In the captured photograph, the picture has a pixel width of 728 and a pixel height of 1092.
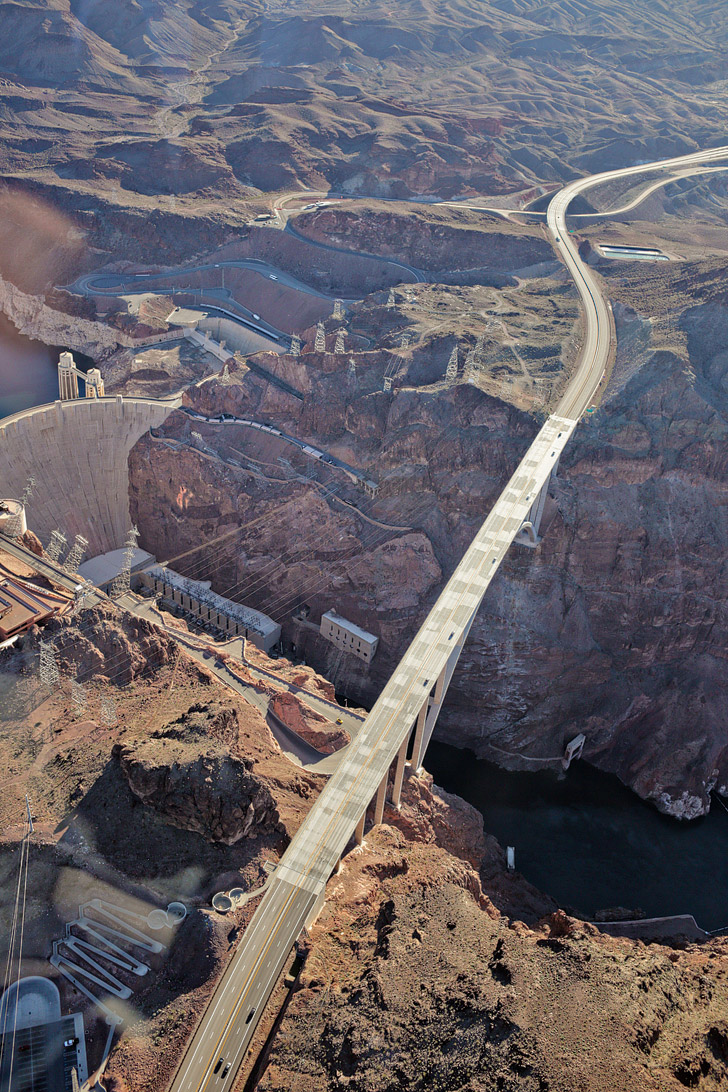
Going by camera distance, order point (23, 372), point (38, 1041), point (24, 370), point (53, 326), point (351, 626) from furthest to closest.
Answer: point (53, 326)
point (24, 370)
point (23, 372)
point (351, 626)
point (38, 1041)

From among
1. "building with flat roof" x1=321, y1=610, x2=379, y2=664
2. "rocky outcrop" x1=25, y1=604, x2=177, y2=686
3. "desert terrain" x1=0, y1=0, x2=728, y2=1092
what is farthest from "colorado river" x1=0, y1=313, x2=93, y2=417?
"rocky outcrop" x1=25, y1=604, x2=177, y2=686

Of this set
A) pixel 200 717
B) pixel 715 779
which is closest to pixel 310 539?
pixel 200 717

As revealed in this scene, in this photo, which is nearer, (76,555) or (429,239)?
(76,555)

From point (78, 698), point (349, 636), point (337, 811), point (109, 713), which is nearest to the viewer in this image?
point (337, 811)

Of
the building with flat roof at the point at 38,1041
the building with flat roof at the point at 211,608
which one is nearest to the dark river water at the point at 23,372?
the building with flat roof at the point at 211,608

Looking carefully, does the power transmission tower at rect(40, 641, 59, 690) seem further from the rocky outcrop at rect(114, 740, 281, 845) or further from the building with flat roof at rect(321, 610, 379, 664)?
the building with flat roof at rect(321, 610, 379, 664)

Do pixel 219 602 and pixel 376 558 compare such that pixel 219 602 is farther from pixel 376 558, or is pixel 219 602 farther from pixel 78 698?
pixel 78 698

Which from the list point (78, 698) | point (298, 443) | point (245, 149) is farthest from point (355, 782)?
point (245, 149)
